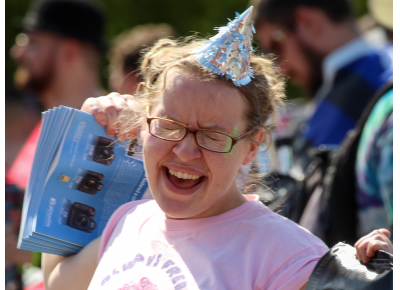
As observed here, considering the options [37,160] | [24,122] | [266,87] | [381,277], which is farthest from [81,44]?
[381,277]

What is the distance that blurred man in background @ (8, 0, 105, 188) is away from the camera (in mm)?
4523

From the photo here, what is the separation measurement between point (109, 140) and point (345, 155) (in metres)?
1.18

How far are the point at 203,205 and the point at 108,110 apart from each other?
589 millimetres

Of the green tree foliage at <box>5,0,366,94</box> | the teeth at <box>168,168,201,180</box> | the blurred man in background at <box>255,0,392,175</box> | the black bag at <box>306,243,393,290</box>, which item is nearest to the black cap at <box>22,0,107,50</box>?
the blurred man in background at <box>255,0,392,175</box>

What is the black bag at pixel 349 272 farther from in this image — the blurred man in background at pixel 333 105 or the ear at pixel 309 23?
the ear at pixel 309 23

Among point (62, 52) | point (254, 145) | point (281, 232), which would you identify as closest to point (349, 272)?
point (281, 232)

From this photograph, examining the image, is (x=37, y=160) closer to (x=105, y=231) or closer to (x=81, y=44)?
(x=105, y=231)

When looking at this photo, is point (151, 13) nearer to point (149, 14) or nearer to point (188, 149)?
point (149, 14)

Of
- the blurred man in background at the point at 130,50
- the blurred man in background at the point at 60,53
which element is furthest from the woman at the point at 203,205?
the blurred man in background at the point at 60,53

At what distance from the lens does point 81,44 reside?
461 centimetres

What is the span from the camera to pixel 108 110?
1991 mm

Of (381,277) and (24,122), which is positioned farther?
(24,122)

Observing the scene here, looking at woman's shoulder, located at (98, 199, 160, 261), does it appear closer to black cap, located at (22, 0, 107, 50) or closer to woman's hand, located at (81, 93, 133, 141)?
woman's hand, located at (81, 93, 133, 141)

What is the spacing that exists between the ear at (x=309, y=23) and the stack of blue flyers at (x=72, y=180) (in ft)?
7.68
